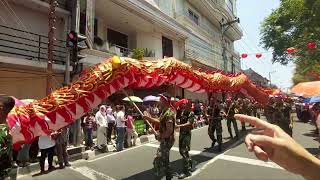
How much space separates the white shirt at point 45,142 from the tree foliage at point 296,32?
53.4 feet

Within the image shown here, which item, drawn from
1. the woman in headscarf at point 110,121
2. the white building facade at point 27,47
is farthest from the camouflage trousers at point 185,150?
the white building facade at point 27,47

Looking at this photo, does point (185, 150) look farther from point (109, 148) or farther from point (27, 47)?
point (27, 47)

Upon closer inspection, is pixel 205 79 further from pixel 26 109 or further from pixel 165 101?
pixel 26 109

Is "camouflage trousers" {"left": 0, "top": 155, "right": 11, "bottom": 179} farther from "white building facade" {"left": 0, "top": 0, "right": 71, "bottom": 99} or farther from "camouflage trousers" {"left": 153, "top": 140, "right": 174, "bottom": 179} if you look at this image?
"white building facade" {"left": 0, "top": 0, "right": 71, "bottom": 99}

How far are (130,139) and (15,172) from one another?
5.81 meters

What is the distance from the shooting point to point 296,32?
126 ft

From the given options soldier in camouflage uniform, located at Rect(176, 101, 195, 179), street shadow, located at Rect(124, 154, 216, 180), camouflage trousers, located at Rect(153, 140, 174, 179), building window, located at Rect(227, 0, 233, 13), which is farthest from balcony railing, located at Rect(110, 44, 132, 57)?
building window, located at Rect(227, 0, 233, 13)

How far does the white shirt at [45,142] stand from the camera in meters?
10.1

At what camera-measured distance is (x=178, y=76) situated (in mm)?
10734

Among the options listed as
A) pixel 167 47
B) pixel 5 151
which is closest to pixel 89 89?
pixel 5 151

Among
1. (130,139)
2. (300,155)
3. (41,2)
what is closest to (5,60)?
(41,2)

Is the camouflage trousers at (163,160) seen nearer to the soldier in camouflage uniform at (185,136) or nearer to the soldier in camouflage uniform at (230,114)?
the soldier in camouflage uniform at (185,136)

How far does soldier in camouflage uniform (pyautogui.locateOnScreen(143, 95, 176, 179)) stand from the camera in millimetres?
7952

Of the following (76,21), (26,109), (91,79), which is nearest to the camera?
(26,109)
